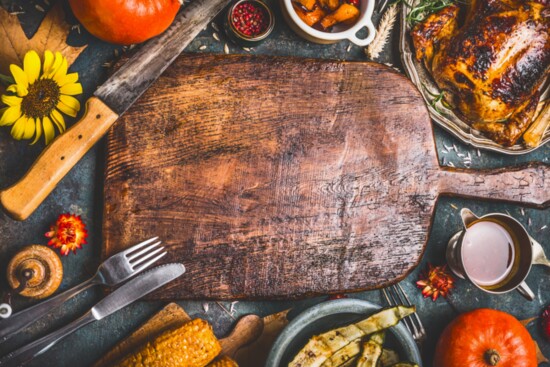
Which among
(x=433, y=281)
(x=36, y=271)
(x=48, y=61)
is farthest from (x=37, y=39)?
(x=433, y=281)

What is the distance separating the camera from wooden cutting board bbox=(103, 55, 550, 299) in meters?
1.88

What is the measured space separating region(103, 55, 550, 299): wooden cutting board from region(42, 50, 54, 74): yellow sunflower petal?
0.29m

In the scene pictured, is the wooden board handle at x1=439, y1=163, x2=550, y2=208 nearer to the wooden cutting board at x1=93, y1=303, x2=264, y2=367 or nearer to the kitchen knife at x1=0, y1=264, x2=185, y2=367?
the wooden cutting board at x1=93, y1=303, x2=264, y2=367

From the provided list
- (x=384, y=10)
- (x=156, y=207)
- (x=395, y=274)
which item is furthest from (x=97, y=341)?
(x=384, y=10)

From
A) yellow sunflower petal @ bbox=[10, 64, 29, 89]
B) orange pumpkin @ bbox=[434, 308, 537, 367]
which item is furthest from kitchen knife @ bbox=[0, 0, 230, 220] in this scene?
orange pumpkin @ bbox=[434, 308, 537, 367]

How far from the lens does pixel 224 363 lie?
183cm

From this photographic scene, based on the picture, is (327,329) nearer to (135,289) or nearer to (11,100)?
(135,289)

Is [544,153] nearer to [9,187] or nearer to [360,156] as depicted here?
[360,156]

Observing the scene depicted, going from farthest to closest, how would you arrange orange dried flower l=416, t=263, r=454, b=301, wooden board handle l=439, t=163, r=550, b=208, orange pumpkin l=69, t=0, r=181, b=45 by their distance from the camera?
orange dried flower l=416, t=263, r=454, b=301
wooden board handle l=439, t=163, r=550, b=208
orange pumpkin l=69, t=0, r=181, b=45

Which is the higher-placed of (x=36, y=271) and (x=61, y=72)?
(x=61, y=72)

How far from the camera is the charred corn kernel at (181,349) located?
5.74 ft

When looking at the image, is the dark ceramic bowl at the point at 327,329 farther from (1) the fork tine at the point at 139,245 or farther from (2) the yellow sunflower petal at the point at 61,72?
(2) the yellow sunflower petal at the point at 61,72

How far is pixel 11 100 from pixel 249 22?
Result: 86 centimetres

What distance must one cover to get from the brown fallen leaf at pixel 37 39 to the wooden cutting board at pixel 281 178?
0.36m
